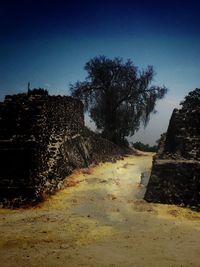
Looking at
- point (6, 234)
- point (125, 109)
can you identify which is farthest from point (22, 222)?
point (125, 109)

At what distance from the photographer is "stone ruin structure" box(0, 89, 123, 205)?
12.2 meters

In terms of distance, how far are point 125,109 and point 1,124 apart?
2176cm

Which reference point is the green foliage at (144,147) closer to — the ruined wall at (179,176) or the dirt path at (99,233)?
the ruined wall at (179,176)

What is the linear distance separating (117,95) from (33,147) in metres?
21.8

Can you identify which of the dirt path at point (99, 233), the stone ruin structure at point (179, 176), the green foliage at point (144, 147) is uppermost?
the green foliage at point (144, 147)

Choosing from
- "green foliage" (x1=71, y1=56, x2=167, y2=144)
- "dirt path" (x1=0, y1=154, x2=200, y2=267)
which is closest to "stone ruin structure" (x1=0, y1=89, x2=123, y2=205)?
"dirt path" (x1=0, y1=154, x2=200, y2=267)

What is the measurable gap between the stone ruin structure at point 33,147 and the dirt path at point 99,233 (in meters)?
0.91

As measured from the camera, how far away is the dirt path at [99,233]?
689 centimetres

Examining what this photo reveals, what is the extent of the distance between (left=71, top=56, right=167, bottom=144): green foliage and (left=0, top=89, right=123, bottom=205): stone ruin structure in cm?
1652

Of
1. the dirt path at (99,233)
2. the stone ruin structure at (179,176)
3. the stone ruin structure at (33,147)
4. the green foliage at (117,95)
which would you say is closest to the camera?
the dirt path at (99,233)

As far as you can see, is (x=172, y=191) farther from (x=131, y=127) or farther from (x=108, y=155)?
(x=131, y=127)

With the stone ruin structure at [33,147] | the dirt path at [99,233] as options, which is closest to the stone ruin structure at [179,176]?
the dirt path at [99,233]

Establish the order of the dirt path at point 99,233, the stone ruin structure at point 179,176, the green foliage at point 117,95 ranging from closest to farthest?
the dirt path at point 99,233, the stone ruin structure at point 179,176, the green foliage at point 117,95

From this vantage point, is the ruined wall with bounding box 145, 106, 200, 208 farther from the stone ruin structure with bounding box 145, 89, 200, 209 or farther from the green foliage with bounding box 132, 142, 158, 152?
the green foliage with bounding box 132, 142, 158, 152
